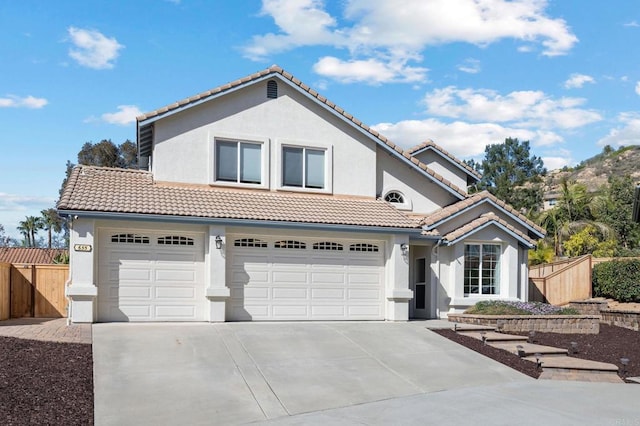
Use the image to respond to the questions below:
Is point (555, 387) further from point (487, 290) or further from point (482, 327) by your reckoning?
point (487, 290)

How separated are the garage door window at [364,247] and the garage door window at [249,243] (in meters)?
2.70

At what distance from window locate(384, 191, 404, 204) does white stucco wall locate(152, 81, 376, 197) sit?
3.63 ft

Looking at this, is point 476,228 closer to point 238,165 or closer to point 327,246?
point 327,246

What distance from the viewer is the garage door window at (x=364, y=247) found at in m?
18.9

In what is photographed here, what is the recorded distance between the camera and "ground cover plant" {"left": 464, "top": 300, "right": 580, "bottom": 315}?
19.1 meters

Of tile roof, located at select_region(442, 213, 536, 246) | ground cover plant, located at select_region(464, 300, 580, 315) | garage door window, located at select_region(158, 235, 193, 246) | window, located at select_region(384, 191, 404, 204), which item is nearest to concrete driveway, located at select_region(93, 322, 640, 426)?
garage door window, located at select_region(158, 235, 193, 246)

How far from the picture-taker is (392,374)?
12.6 m

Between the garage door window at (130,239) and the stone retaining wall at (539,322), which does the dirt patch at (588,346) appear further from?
the garage door window at (130,239)

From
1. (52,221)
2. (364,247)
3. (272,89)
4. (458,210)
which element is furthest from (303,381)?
(52,221)

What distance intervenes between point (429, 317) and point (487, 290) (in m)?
2.29

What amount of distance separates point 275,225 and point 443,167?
32.5 ft

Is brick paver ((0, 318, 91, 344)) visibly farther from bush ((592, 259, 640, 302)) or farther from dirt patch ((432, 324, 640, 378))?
bush ((592, 259, 640, 302))

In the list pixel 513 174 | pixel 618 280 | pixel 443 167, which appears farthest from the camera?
pixel 513 174

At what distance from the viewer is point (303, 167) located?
65.3ft
